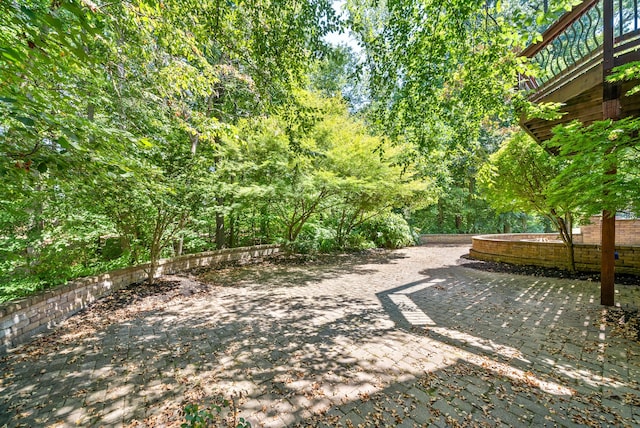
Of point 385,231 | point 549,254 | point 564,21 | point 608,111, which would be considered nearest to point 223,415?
point 608,111

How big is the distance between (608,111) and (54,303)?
905 cm

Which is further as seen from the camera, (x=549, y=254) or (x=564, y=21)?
(x=549, y=254)

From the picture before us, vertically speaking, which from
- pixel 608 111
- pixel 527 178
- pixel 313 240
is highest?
pixel 608 111

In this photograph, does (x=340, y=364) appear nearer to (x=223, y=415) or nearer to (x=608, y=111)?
(x=223, y=415)

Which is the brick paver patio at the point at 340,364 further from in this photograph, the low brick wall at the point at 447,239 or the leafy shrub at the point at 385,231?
the low brick wall at the point at 447,239

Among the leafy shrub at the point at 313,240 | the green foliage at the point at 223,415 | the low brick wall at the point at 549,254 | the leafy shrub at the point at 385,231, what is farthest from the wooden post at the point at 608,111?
the leafy shrub at the point at 385,231

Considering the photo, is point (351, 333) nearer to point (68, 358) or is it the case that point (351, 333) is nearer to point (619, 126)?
point (68, 358)

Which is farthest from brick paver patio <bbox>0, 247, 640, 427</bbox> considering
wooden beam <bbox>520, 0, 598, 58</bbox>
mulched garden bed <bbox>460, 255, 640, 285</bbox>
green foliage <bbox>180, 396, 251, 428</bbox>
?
wooden beam <bbox>520, 0, 598, 58</bbox>

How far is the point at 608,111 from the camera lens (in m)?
3.96

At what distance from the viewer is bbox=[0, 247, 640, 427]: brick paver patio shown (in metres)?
2.11

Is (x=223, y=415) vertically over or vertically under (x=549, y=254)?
under

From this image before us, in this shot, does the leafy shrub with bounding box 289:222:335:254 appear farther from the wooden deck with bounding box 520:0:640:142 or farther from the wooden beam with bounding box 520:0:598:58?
the wooden beam with bounding box 520:0:598:58

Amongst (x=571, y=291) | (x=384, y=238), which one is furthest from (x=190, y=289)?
(x=384, y=238)

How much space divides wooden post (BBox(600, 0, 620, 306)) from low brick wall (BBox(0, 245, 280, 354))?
837 cm
